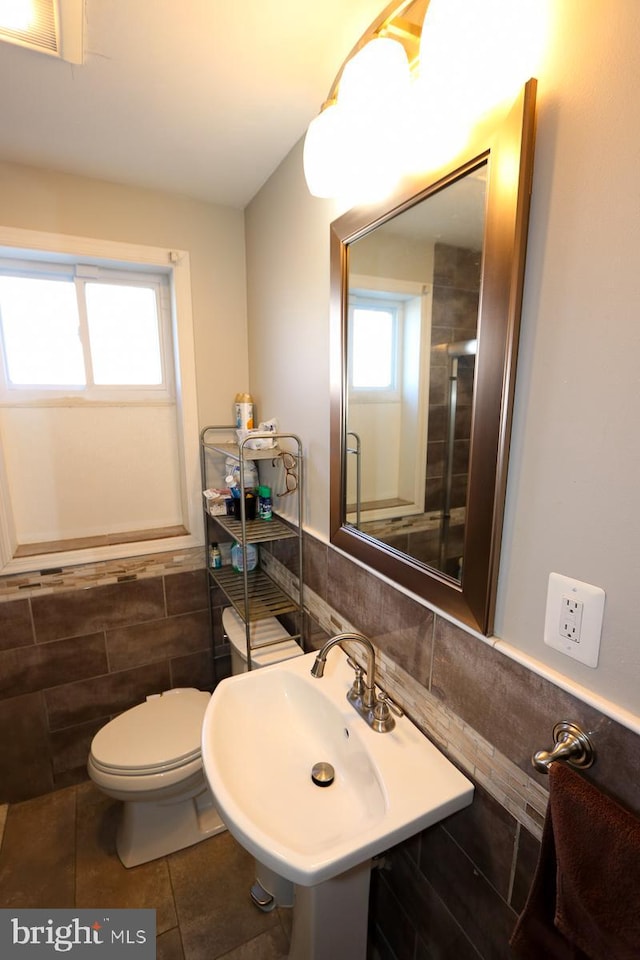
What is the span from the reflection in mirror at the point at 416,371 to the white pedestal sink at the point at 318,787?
44 centimetres

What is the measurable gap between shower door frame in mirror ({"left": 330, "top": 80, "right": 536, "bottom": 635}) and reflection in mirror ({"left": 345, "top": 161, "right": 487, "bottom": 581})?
3cm

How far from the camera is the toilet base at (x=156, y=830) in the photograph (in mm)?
1534

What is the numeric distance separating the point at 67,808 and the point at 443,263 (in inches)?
94.4

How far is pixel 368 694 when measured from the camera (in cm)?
105

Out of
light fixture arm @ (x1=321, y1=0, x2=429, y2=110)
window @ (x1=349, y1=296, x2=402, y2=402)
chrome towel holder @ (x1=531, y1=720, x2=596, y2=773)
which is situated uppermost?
light fixture arm @ (x1=321, y1=0, x2=429, y2=110)

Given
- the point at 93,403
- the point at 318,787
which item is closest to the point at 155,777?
the point at 318,787

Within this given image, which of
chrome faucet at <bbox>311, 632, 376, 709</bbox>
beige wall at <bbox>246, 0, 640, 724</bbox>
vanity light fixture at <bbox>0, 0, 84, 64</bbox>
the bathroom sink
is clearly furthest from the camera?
chrome faucet at <bbox>311, 632, 376, 709</bbox>

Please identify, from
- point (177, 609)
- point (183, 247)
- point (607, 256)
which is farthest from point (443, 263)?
point (177, 609)

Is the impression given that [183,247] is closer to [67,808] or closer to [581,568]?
[581,568]

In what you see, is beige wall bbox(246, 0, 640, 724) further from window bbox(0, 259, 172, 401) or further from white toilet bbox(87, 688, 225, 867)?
window bbox(0, 259, 172, 401)

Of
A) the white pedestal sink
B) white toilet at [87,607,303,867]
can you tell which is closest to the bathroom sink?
the white pedestal sink

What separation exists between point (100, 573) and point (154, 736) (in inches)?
26.6

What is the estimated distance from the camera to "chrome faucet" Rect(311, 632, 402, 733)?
3.23ft

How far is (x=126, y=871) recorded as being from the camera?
150 centimetres
